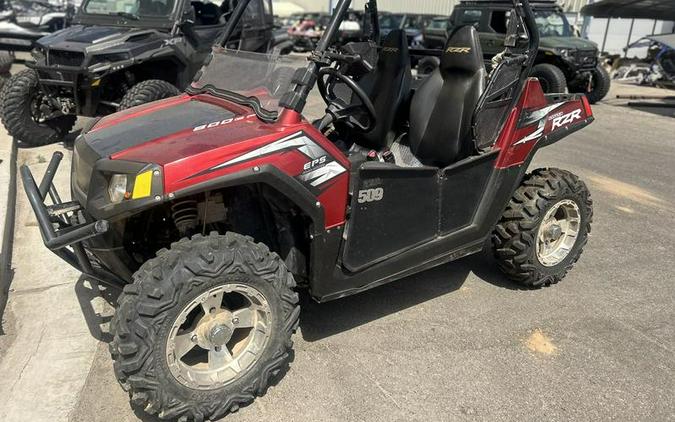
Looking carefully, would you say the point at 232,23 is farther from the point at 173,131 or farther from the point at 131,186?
the point at 131,186

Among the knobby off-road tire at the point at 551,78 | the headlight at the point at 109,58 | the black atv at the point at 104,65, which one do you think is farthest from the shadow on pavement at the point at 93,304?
the knobby off-road tire at the point at 551,78

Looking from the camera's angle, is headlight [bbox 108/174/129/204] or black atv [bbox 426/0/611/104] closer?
headlight [bbox 108/174/129/204]

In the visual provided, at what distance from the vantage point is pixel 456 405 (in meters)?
2.68

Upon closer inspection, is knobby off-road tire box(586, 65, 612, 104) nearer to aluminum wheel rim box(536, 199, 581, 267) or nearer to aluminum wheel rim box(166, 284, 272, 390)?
aluminum wheel rim box(536, 199, 581, 267)

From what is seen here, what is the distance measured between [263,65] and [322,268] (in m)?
1.13

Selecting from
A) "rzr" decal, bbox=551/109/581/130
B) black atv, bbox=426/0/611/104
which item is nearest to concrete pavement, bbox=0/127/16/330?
"rzr" decal, bbox=551/109/581/130

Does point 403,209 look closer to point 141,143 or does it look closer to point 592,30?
point 141,143

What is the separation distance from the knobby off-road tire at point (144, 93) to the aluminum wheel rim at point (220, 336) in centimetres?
403

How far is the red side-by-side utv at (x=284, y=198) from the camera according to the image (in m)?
2.33

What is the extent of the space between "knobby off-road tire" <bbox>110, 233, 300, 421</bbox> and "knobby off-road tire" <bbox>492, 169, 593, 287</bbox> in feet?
5.64

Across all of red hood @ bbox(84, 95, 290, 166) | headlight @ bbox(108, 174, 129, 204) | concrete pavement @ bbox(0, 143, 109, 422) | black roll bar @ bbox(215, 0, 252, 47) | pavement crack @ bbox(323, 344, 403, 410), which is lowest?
concrete pavement @ bbox(0, 143, 109, 422)

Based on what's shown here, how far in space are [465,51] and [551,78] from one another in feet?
28.5

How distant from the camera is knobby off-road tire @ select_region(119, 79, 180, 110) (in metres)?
5.98

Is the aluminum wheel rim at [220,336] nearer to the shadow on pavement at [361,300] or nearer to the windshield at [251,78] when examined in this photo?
the shadow on pavement at [361,300]
